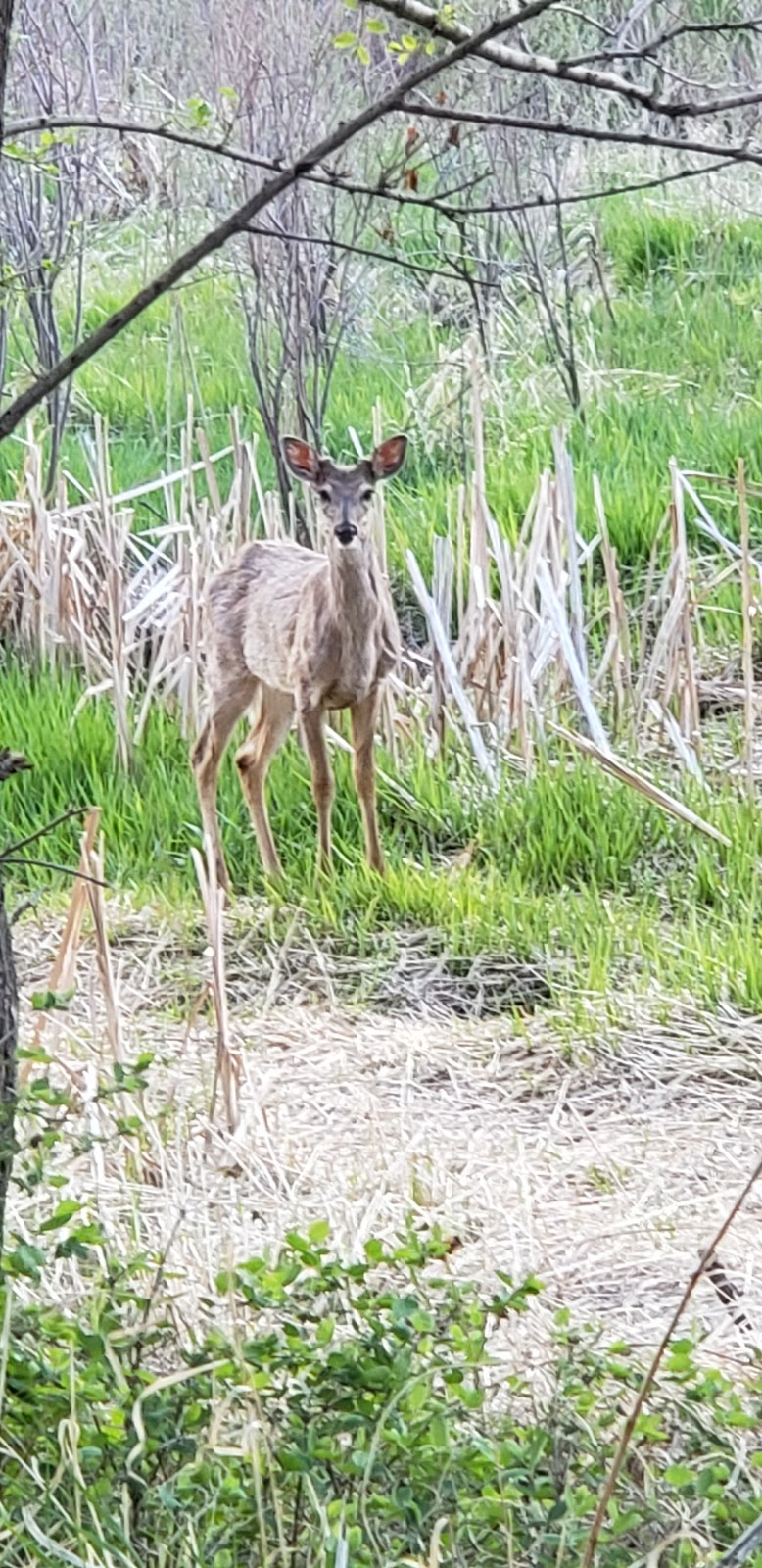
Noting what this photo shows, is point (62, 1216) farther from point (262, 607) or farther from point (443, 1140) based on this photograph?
point (262, 607)

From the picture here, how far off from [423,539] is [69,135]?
409 centimetres

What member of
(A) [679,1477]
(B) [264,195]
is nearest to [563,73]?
(B) [264,195]

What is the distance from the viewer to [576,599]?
616 centimetres

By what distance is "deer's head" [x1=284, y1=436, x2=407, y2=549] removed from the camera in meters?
5.39

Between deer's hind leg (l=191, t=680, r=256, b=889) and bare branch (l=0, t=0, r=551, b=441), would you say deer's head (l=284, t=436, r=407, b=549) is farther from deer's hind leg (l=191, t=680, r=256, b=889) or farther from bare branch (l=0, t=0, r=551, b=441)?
bare branch (l=0, t=0, r=551, b=441)

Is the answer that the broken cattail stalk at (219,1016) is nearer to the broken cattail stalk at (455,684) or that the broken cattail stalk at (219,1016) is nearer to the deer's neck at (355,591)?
the deer's neck at (355,591)

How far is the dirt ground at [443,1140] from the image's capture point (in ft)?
11.8

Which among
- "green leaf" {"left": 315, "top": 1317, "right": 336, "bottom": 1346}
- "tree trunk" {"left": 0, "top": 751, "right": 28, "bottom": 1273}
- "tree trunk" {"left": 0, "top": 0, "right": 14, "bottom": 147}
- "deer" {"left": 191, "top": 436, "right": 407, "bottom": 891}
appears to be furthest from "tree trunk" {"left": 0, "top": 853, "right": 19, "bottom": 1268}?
"deer" {"left": 191, "top": 436, "right": 407, "bottom": 891}

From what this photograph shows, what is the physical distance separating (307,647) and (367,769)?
0.36 meters

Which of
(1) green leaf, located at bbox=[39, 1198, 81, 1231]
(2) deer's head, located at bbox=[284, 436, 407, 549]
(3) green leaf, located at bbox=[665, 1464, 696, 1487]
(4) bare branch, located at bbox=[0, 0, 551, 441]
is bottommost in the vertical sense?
(3) green leaf, located at bbox=[665, 1464, 696, 1487]

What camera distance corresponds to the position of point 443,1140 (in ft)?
13.9

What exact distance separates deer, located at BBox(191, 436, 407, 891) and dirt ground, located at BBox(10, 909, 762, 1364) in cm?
70

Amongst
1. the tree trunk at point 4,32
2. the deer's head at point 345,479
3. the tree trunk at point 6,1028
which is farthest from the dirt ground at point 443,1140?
the tree trunk at point 4,32

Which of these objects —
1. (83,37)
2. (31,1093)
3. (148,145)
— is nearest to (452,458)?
(83,37)
